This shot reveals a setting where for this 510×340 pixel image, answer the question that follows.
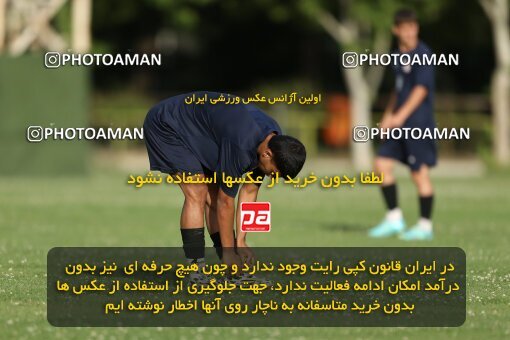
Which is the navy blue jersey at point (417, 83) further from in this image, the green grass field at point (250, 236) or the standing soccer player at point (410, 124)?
the green grass field at point (250, 236)

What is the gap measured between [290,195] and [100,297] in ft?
47.4

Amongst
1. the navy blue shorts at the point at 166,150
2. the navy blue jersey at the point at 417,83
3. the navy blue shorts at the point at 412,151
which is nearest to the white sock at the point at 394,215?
the navy blue shorts at the point at 412,151

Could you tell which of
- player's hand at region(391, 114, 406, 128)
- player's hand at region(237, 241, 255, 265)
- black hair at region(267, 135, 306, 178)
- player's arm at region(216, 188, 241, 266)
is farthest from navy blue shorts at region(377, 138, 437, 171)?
black hair at region(267, 135, 306, 178)

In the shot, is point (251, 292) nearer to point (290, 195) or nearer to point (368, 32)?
point (290, 195)

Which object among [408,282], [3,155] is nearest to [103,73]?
[3,155]

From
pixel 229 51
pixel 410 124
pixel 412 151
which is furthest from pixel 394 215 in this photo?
pixel 229 51

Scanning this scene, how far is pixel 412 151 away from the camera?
1564 centimetres

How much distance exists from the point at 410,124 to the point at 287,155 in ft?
20.9

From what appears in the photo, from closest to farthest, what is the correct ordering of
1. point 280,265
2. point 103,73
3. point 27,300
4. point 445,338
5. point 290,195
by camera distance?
point 445,338 → point 27,300 → point 280,265 → point 290,195 → point 103,73

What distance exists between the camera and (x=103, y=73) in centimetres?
4559

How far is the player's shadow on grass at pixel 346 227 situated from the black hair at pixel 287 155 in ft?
Answer: 23.4

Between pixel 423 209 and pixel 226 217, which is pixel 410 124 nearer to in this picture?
pixel 423 209

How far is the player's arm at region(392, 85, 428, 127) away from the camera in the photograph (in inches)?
602

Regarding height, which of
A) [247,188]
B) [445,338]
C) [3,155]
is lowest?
[445,338]
